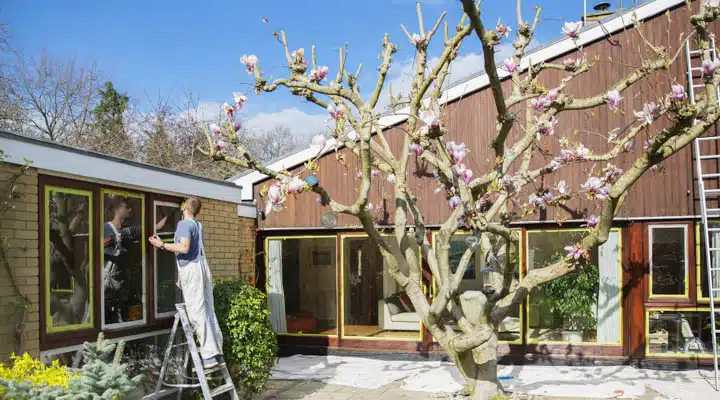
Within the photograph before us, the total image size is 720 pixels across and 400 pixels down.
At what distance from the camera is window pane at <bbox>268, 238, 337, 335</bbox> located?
34.2ft

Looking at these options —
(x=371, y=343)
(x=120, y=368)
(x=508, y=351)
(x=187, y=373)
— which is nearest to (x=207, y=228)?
(x=187, y=373)

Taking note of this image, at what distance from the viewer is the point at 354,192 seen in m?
9.91

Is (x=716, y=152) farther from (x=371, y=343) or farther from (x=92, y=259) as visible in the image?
(x=92, y=259)

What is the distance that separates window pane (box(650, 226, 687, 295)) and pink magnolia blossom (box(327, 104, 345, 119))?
4.80 m

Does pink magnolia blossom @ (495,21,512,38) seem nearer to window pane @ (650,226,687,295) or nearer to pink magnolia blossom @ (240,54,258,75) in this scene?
pink magnolia blossom @ (240,54,258,75)

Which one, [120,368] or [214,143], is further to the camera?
[214,143]

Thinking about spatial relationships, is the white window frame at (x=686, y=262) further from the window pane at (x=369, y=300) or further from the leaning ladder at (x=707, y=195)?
the window pane at (x=369, y=300)

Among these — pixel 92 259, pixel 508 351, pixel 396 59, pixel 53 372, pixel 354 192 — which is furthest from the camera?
pixel 354 192

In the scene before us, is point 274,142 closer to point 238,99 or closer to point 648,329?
point 648,329

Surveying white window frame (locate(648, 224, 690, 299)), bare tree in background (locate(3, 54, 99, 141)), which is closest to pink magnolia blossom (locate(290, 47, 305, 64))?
white window frame (locate(648, 224, 690, 299))

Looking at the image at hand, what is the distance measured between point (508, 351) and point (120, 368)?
6.17m

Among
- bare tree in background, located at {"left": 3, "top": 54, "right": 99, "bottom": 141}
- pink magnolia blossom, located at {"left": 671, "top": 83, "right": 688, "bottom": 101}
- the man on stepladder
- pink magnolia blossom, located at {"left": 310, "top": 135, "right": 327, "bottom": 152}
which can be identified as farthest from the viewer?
bare tree in background, located at {"left": 3, "top": 54, "right": 99, "bottom": 141}

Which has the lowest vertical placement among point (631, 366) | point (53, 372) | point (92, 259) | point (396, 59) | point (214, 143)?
point (631, 366)

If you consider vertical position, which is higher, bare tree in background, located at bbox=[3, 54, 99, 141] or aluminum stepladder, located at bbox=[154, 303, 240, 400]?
bare tree in background, located at bbox=[3, 54, 99, 141]
